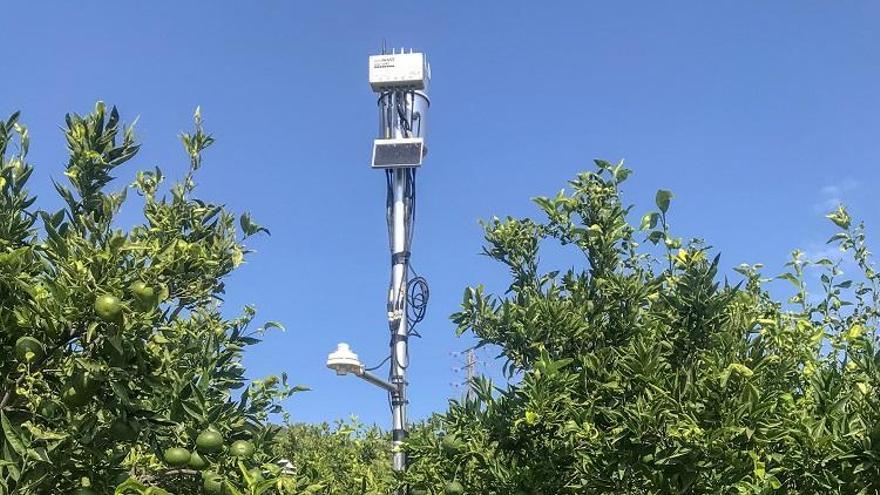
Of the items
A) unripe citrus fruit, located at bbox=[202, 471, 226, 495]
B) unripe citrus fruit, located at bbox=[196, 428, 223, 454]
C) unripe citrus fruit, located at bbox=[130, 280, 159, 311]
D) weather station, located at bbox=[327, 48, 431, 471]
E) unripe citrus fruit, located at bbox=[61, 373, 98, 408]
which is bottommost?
unripe citrus fruit, located at bbox=[202, 471, 226, 495]

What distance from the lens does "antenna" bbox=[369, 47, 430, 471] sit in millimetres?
11688

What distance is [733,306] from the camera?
5.46 meters

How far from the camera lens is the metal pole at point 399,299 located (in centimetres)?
1080

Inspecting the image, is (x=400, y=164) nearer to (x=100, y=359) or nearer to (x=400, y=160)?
(x=400, y=160)

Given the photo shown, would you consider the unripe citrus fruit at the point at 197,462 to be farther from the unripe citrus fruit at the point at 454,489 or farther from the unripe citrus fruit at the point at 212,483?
the unripe citrus fruit at the point at 454,489

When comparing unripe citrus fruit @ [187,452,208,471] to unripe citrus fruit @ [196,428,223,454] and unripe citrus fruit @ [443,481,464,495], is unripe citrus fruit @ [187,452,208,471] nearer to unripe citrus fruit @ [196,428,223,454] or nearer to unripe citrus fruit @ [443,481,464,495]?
unripe citrus fruit @ [196,428,223,454]

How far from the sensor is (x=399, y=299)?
11844 mm

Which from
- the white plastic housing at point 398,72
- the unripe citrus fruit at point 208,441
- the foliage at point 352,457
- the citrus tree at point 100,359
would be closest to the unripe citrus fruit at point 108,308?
the citrus tree at point 100,359

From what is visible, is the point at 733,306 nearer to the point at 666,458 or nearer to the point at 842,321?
the point at 666,458

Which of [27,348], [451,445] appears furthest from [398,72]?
[27,348]

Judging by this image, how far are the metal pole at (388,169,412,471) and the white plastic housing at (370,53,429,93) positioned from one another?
1492 millimetres

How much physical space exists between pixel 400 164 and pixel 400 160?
8cm

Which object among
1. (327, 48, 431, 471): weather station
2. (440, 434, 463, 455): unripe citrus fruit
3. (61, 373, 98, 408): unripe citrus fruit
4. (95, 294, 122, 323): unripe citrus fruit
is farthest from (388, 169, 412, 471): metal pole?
(95, 294, 122, 323): unripe citrus fruit

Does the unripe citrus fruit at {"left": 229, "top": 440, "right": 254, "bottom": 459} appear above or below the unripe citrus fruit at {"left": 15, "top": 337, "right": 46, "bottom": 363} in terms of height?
below
